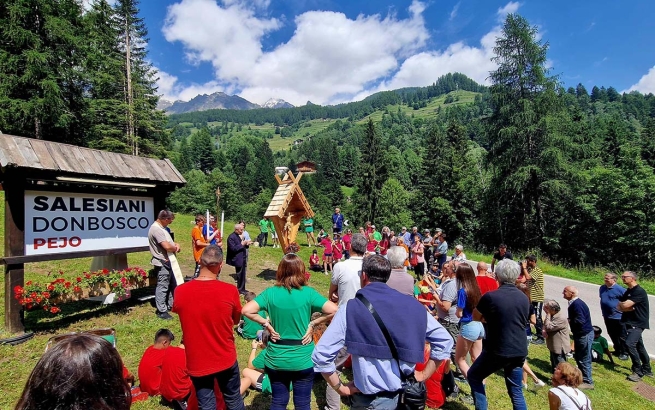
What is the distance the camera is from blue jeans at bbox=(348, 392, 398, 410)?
2193 mm

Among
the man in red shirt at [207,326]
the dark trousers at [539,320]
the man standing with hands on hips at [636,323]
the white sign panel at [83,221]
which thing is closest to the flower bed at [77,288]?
the white sign panel at [83,221]

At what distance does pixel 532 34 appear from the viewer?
968 inches

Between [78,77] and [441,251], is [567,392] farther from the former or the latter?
[78,77]

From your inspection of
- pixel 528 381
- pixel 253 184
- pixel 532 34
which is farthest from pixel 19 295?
pixel 253 184

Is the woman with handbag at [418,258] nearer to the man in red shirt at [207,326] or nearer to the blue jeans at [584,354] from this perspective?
the blue jeans at [584,354]

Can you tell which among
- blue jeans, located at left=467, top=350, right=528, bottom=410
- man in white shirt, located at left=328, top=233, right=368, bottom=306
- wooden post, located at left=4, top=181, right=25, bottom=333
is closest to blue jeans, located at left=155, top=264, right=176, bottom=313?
wooden post, located at left=4, top=181, right=25, bottom=333

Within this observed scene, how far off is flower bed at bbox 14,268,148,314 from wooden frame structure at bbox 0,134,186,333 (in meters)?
0.21

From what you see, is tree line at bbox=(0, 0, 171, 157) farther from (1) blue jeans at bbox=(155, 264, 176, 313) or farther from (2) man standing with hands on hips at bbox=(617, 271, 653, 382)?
(2) man standing with hands on hips at bbox=(617, 271, 653, 382)

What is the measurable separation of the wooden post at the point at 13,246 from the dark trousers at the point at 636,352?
411 inches

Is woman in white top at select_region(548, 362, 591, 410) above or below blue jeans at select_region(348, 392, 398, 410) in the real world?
below

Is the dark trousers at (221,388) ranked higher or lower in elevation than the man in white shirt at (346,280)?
lower

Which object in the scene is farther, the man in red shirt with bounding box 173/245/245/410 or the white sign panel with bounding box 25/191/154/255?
the white sign panel with bounding box 25/191/154/255

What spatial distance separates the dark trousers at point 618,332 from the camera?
636cm

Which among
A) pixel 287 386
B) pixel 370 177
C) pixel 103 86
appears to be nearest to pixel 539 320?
pixel 287 386
